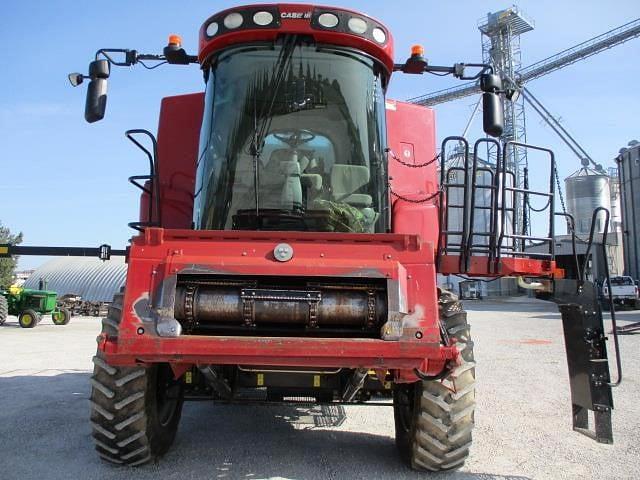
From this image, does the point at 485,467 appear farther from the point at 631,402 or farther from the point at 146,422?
the point at 631,402

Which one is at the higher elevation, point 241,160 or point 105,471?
point 241,160

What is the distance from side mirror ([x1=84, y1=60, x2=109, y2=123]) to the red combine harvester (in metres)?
0.01

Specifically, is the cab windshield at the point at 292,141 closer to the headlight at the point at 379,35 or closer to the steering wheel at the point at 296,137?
the steering wheel at the point at 296,137

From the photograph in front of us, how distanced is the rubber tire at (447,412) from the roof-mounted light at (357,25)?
2190 millimetres

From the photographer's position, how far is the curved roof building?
48406mm

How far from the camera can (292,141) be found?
14.1 feet

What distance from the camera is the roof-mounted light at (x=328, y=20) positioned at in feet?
14.1

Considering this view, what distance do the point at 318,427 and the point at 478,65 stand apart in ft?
12.2

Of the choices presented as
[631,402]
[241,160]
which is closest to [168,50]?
[241,160]

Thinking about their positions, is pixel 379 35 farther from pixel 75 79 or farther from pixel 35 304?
pixel 35 304

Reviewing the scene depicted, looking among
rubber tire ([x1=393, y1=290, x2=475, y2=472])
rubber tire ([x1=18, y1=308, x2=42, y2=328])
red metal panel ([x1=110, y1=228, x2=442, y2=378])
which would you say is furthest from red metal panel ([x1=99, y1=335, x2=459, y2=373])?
rubber tire ([x1=18, y1=308, x2=42, y2=328])

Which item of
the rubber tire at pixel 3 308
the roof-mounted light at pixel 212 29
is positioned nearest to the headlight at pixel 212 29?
the roof-mounted light at pixel 212 29

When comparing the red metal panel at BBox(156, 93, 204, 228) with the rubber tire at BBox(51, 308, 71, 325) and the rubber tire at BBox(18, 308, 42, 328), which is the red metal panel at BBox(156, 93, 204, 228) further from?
the rubber tire at BBox(51, 308, 71, 325)

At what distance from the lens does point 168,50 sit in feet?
16.8
